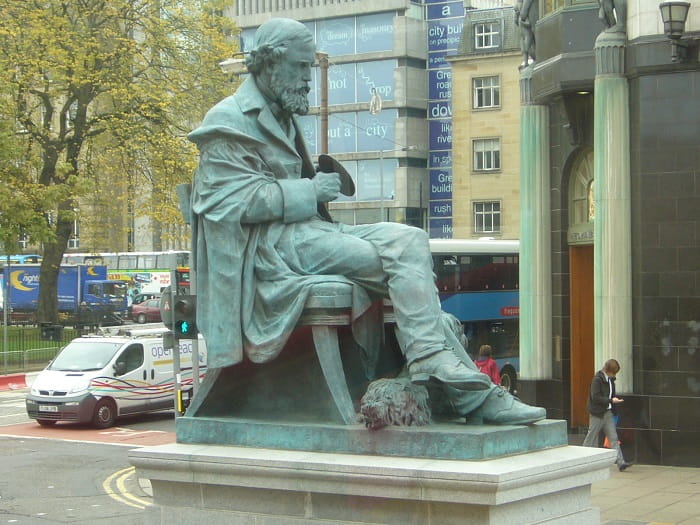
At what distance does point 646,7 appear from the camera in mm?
17766

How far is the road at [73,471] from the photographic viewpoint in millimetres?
15578

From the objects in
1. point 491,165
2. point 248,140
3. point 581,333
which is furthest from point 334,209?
point 248,140

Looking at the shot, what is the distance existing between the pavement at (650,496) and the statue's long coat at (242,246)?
24.4 ft

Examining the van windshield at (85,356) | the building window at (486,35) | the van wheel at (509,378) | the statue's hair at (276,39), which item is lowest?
the van wheel at (509,378)

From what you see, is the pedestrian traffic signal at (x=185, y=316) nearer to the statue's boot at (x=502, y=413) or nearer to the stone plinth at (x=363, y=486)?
the stone plinth at (x=363, y=486)

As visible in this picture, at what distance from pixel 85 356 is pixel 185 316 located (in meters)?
10.8

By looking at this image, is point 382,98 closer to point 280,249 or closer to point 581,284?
point 581,284

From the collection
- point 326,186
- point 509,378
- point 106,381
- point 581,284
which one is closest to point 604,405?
point 581,284

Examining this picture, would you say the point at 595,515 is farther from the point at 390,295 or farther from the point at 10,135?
the point at 10,135

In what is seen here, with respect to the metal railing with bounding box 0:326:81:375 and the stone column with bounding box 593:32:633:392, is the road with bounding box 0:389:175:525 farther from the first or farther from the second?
the metal railing with bounding box 0:326:81:375

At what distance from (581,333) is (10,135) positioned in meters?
19.1

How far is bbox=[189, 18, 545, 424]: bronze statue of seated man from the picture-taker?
21.5 feet

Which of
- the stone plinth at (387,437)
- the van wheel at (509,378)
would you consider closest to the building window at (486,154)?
the van wheel at (509,378)

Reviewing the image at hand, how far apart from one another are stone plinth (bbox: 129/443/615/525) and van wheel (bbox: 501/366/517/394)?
23.6 m
